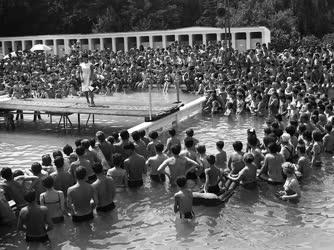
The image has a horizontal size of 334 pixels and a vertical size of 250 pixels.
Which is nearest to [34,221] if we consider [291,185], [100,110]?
[291,185]

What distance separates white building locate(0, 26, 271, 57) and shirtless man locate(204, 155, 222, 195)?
2789 centimetres

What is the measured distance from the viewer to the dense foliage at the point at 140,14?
50.7m

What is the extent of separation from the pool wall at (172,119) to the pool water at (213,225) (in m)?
4.97

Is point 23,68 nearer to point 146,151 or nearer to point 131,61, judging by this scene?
point 131,61

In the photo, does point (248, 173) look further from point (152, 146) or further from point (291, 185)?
point (152, 146)

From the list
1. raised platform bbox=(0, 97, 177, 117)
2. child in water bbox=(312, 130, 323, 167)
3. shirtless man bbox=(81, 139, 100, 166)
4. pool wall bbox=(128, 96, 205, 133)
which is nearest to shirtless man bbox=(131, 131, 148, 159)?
shirtless man bbox=(81, 139, 100, 166)

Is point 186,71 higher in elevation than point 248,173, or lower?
higher

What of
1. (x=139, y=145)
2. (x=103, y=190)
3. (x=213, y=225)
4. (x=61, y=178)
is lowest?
(x=213, y=225)

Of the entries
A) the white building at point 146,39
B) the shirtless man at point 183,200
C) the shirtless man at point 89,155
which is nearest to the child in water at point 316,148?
the shirtless man at point 183,200

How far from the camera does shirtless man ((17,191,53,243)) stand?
30.8ft

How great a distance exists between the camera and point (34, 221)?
9.47 meters

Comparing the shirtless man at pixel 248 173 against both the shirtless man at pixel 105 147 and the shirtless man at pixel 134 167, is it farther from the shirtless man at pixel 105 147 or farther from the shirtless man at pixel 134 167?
the shirtless man at pixel 105 147

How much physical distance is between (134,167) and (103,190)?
5.72 ft

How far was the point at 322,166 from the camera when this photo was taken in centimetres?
1416
